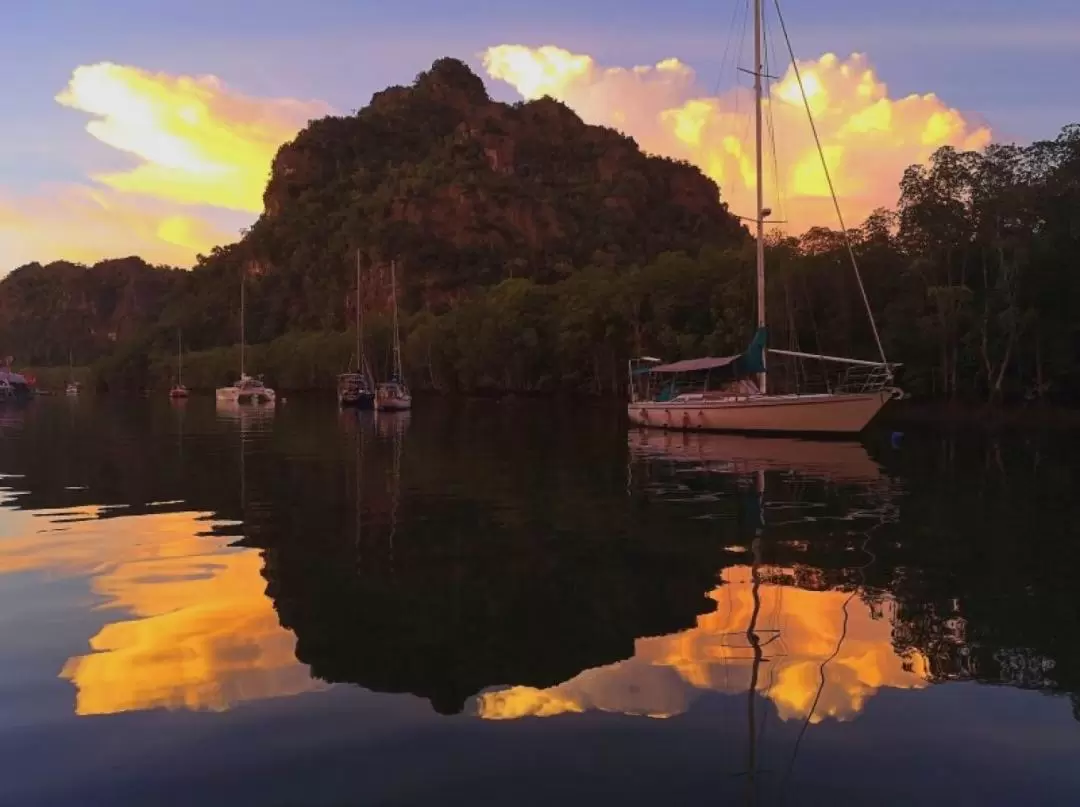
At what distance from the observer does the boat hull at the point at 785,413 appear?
36.3 m

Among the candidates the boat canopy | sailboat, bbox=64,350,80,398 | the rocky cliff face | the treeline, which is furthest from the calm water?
sailboat, bbox=64,350,80,398

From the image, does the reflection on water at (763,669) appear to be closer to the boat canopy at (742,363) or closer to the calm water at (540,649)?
the calm water at (540,649)

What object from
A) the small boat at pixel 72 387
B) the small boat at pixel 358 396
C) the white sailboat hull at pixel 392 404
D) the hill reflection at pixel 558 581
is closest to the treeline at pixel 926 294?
the small boat at pixel 358 396

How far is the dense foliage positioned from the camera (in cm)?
4959

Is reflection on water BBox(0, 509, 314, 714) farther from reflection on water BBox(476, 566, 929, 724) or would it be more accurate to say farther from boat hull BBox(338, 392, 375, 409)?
boat hull BBox(338, 392, 375, 409)

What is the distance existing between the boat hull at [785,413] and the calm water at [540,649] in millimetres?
16103

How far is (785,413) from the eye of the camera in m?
37.3

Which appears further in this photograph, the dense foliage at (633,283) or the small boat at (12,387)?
the small boat at (12,387)

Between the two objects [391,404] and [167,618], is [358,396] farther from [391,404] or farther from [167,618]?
[167,618]

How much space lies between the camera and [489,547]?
14.3 metres

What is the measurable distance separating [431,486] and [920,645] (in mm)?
14468

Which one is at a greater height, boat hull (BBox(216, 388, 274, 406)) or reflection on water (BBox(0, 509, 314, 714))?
boat hull (BBox(216, 388, 274, 406))

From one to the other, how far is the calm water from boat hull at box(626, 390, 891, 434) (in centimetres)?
1610

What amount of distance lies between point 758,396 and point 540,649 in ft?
101
